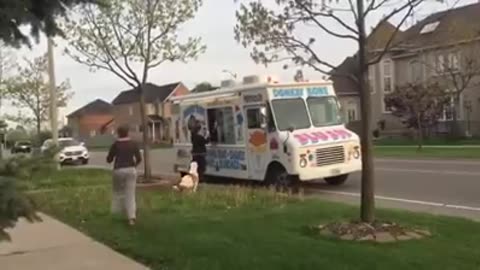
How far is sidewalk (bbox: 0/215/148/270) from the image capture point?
8.35 metres

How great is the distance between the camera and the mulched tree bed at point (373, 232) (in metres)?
8.94

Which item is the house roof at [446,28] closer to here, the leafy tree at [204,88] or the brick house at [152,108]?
the leafy tree at [204,88]

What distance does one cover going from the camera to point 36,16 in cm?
469

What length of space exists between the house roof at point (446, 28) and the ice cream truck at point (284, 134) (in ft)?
10.2

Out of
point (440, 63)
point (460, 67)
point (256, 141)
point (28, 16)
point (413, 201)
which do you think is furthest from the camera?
point (440, 63)

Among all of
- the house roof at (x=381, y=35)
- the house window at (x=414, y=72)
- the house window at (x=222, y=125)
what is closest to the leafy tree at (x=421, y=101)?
the house window at (x=414, y=72)

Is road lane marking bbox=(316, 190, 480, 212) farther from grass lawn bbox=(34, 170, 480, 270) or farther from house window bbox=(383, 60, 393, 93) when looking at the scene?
house window bbox=(383, 60, 393, 93)

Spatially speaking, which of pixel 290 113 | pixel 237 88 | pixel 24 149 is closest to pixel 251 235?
pixel 24 149

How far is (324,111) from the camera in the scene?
18.4m

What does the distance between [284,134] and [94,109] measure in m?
113

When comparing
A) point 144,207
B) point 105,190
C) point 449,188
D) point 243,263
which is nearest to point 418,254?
point 243,263

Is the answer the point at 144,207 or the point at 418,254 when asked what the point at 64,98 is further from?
the point at 418,254

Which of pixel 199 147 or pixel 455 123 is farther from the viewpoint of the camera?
pixel 455 123

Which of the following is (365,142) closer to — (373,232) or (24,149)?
(373,232)
